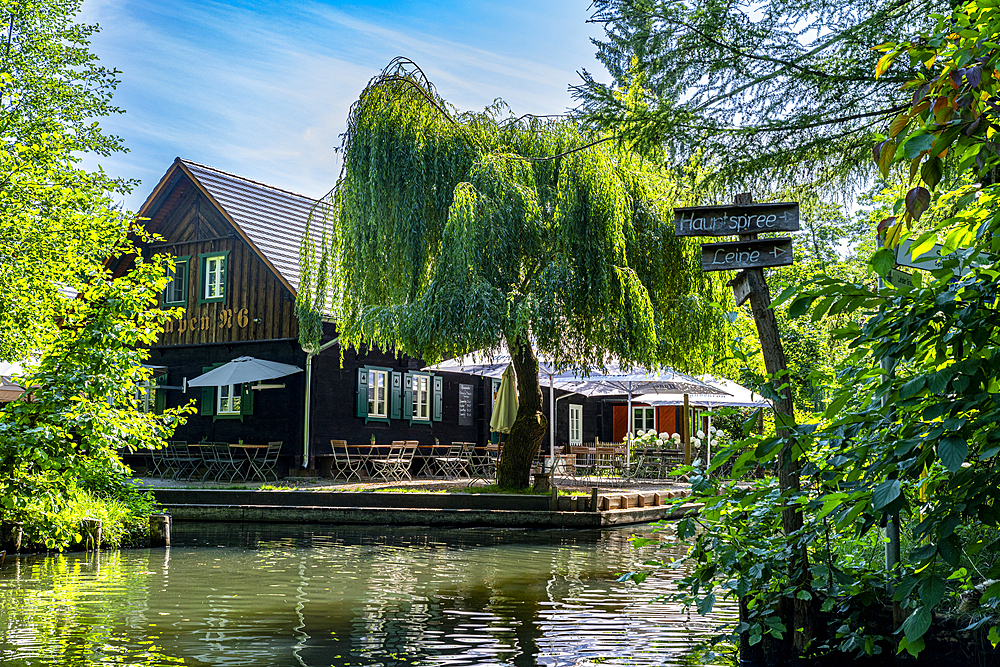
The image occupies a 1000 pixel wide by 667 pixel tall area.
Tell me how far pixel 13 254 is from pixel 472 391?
14.9 metres

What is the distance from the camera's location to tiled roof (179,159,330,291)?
21.1 metres

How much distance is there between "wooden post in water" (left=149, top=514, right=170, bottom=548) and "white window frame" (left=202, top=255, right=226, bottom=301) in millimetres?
10901

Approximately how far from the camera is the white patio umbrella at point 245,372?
60.6 feet

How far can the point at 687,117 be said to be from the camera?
16.3ft

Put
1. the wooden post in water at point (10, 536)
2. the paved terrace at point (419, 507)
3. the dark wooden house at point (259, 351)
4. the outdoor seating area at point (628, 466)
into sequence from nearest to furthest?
the wooden post in water at point (10, 536) → the paved terrace at point (419, 507) → the outdoor seating area at point (628, 466) → the dark wooden house at point (259, 351)

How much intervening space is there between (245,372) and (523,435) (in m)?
6.72

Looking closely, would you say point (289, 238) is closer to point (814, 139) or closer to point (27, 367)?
point (27, 367)

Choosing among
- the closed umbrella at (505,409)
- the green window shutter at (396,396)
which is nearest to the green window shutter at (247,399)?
the green window shutter at (396,396)

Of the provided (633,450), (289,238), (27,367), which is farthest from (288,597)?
(289,238)

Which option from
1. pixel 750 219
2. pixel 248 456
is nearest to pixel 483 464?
pixel 248 456

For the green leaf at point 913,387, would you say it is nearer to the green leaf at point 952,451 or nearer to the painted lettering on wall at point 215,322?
the green leaf at point 952,451

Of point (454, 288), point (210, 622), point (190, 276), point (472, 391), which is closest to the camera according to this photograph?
point (210, 622)

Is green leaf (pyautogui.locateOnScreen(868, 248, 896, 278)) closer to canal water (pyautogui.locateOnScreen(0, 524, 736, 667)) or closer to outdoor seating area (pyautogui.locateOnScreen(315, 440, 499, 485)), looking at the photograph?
canal water (pyautogui.locateOnScreen(0, 524, 736, 667))

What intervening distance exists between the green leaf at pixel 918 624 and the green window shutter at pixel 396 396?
1984cm
